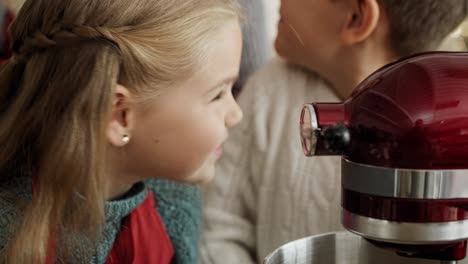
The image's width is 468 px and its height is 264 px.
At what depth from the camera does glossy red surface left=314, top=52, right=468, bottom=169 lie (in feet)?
1.59

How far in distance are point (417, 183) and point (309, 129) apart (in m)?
0.09

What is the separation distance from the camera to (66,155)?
778 mm

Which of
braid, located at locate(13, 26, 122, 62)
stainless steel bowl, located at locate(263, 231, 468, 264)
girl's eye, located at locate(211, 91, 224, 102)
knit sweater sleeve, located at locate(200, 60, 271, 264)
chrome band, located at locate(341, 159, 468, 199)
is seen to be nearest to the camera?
chrome band, located at locate(341, 159, 468, 199)

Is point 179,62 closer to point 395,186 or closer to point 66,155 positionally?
point 66,155

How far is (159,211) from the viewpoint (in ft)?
3.35

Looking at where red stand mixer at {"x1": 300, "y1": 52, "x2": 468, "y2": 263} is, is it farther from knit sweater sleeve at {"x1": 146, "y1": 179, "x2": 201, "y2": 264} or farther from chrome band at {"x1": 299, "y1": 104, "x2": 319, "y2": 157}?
knit sweater sleeve at {"x1": 146, "y1": 179, "x2": 201, "y2": 264}

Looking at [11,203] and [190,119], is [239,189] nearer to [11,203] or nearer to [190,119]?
[190,119]

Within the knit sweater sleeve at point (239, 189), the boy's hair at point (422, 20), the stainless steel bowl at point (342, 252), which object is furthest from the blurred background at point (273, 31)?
the stainless steel bowl at point (342, 252)

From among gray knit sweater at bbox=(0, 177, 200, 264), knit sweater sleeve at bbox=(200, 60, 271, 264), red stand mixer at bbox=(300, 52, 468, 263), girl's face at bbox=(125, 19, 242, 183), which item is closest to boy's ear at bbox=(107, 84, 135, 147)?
girl's face at bbox=(125, 19, 242, 183)

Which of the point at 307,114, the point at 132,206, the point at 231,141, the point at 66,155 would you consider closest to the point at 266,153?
the point at 231,141

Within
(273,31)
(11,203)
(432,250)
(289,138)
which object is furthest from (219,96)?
(273,31)

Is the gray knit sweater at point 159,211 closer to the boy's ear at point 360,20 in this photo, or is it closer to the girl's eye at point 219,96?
the girl's eye at point 219,96

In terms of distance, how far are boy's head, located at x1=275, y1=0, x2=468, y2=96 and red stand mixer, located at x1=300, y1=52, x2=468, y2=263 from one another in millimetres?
306

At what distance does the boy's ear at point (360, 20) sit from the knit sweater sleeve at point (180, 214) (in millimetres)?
348
